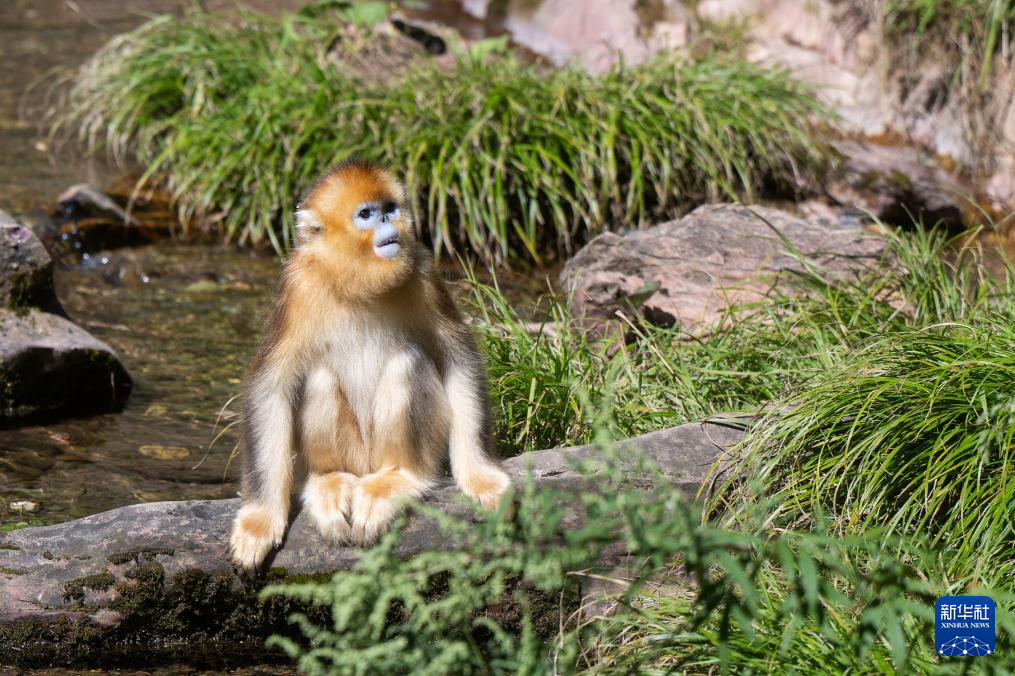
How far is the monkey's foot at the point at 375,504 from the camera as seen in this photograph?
11.1 feet

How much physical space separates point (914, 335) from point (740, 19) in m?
6.45

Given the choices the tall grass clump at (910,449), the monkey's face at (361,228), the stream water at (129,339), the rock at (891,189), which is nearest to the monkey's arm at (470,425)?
the monkey's face at (361,228)

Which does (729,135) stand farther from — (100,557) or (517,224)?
(100,557)

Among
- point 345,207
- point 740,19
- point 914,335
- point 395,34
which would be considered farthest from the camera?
point 740,19

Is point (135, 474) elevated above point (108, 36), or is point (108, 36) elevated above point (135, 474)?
point (108, 36)

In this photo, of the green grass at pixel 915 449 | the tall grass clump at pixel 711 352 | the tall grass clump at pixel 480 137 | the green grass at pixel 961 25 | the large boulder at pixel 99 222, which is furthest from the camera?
the green grass at pixel 961 25

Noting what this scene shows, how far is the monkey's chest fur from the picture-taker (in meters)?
3.57

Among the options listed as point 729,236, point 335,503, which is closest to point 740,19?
point 729,236

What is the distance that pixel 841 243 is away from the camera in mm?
5621

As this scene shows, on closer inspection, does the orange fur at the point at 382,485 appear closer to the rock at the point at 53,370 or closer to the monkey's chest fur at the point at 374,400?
the monkey's chest fur at the point at 374,400

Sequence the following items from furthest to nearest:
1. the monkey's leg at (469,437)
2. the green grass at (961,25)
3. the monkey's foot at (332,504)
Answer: the green grass at (961,25) → the monkey's leg at (469,437) → the monkey's foot at (332,504)

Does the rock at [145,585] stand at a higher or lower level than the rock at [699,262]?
lower

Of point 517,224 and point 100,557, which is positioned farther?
point 517,224

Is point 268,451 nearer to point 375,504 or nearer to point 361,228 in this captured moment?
point 375,504
